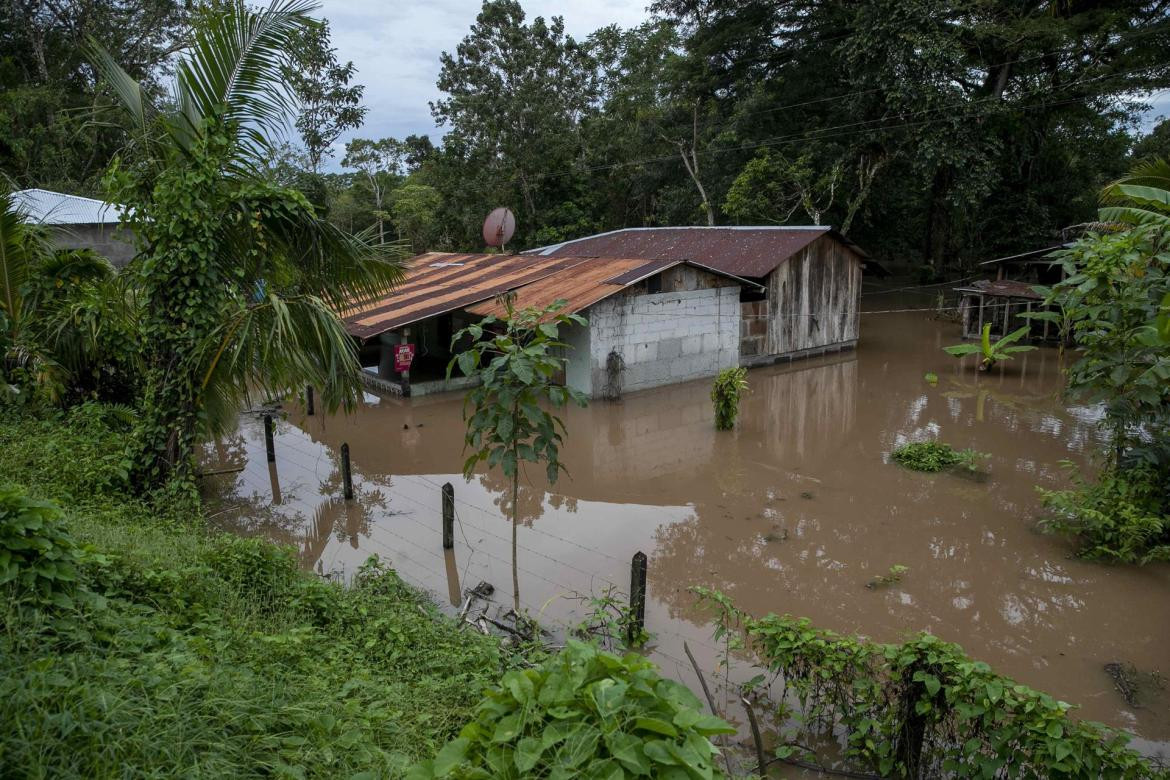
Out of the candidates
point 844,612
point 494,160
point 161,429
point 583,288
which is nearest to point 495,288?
point 583,288

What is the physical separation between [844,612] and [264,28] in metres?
8.50

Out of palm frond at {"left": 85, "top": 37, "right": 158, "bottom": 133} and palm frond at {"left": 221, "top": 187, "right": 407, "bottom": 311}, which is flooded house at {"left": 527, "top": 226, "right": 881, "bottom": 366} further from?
palm frond at {"left": 85, "top": 37, "right": 158, "bottom": 133}

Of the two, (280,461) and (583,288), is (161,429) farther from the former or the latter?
(583,288)

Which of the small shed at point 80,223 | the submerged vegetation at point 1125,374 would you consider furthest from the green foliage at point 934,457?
the small shed at point 80,223

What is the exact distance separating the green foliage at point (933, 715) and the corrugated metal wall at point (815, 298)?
1433cm

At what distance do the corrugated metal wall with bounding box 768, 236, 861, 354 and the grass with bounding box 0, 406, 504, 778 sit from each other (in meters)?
14.6

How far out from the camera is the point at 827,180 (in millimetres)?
26016

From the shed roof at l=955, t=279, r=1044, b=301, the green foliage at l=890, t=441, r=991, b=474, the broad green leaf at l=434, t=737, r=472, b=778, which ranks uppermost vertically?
the shed roof at l=955, t=279, r=1044, b=301

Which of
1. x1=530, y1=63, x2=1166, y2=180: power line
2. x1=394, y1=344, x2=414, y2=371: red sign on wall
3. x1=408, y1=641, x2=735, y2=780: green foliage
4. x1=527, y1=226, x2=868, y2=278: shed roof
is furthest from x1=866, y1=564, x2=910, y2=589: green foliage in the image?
x1=530, y1=63, x2=1166, y2=180: power line

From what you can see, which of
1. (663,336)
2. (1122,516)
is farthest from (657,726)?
(663,336)

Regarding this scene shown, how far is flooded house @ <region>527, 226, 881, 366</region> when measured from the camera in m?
19.2

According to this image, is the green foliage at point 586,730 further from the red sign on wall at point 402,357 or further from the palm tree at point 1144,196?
the red sign on wall at point 402,357

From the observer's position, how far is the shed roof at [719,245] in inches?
763

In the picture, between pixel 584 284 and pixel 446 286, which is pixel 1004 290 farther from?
pixel 446 286
